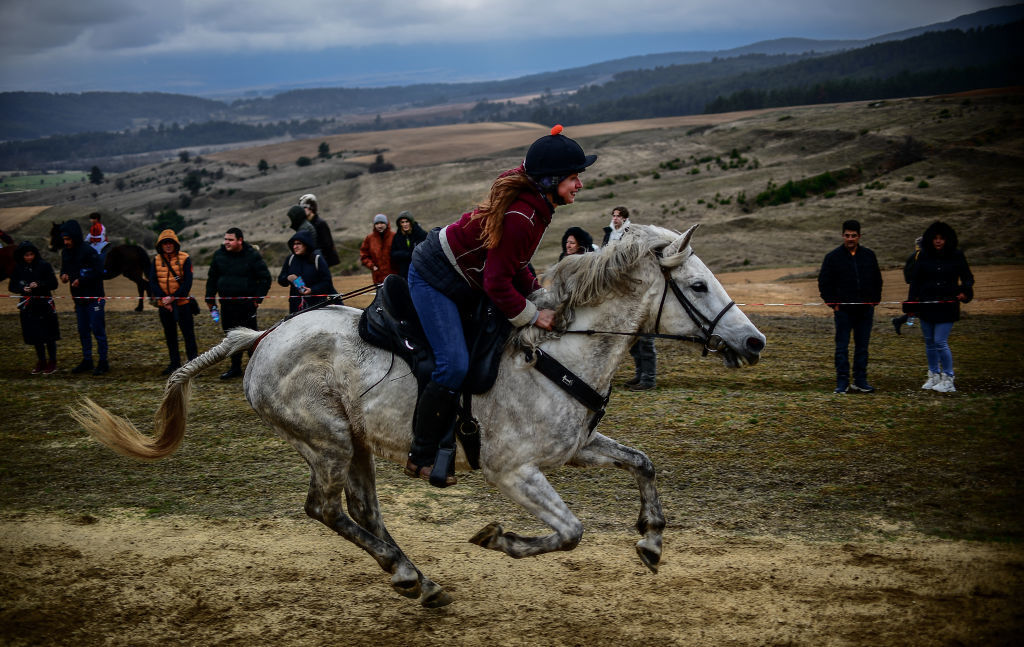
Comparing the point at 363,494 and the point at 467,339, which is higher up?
the point at 467,339

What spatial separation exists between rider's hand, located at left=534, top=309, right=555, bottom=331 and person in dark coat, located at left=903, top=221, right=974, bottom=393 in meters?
8.67

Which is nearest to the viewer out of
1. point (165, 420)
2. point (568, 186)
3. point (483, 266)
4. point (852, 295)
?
point (568, 186)

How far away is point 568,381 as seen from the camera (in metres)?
5.09

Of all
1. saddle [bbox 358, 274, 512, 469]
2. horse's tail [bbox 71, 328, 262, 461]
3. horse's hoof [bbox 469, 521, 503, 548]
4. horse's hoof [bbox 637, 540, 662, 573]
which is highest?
saddle [bbox 358, 274, 512, 469]

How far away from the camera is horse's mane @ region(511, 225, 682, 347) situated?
5.07 m

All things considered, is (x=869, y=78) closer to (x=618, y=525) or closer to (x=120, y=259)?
(x=120, y=259)

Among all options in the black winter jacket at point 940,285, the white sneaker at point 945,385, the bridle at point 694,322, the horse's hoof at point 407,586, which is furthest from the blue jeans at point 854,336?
the horse's hoof at point 407,586

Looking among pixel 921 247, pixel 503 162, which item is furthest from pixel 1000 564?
pixel 503 162

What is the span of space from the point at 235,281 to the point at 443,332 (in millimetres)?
9116

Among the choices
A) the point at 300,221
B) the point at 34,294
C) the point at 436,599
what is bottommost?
the point at 436,599

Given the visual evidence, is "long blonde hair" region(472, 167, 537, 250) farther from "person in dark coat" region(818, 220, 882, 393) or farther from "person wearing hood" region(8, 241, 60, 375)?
"person wearing hood" region(8, 241, 60, 375)

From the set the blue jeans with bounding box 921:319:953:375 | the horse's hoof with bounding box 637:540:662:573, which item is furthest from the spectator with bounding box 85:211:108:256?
the blue jeans with bounding box 921:319:953:375

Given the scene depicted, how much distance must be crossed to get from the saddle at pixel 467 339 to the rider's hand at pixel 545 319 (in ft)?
0.93

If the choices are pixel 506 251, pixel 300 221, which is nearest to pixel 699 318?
pixel 506 251
